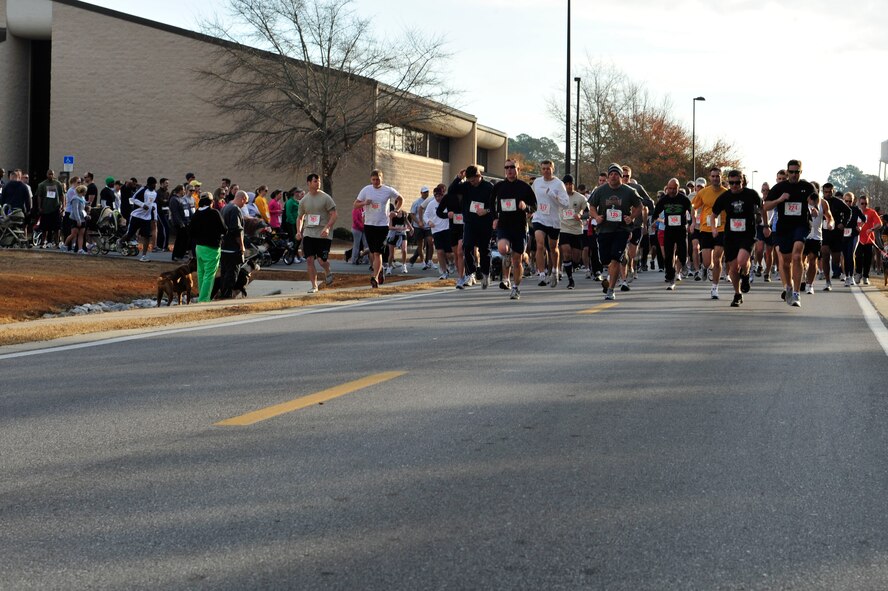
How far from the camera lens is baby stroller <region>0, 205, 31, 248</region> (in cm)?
2881

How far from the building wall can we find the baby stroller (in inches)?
830

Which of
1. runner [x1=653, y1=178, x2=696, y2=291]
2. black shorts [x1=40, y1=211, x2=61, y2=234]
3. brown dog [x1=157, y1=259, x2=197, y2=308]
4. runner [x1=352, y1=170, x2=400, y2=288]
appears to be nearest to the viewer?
brown dog [x1=157, y1=259, x2=197, y2=308]

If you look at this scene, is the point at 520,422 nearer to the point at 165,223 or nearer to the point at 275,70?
the point at 165,223

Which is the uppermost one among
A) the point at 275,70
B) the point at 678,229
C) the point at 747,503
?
the point at 275,70

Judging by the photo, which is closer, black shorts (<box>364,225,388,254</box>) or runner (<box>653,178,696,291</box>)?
black shorts (<box>364,225,388,254</box>)

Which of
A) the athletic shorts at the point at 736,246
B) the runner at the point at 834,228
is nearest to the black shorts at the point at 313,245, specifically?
the athletic shorts at the point at 736,246

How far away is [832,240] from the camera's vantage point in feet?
77.5

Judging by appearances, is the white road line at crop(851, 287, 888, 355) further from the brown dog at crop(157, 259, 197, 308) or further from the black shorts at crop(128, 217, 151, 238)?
the black shorts at crop(128, 217, 151, 238)

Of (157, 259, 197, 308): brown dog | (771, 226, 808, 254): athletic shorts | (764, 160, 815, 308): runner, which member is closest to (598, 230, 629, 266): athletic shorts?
(764, 160, 815, 308): runner

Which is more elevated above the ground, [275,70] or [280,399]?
[275,70]

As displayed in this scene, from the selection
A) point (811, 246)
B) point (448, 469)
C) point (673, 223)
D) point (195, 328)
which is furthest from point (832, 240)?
point (448, 469)

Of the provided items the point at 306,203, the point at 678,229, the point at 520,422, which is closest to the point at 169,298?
the point at 306,203

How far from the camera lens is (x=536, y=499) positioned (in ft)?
17.2

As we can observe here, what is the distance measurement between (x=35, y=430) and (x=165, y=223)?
2337 centimetres
